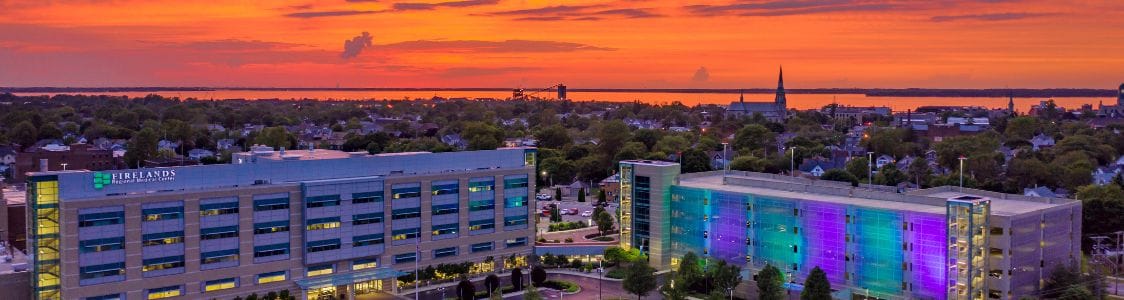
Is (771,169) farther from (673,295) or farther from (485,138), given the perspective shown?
(673,295)

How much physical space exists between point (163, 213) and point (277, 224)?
7.57 m

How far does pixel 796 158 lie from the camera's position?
6033 inches

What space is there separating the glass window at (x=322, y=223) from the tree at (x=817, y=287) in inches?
1271

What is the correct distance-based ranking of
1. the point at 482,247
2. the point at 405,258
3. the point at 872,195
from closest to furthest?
the point at 872,195 → the point at 405,258 → the point at 482,247

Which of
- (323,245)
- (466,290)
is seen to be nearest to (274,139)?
(323,245)

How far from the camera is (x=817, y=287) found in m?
59.6

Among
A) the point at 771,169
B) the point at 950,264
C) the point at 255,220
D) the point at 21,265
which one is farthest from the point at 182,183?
the point at 771,169

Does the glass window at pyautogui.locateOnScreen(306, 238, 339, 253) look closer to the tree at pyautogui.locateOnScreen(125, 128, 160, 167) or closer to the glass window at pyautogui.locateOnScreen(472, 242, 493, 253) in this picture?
the glass window at pyautogui.locateOnScreen(472, 242, 493, 253)

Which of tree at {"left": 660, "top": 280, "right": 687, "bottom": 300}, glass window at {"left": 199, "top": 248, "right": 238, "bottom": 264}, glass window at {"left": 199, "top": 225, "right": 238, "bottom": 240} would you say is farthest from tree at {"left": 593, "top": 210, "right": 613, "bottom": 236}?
glass window at {"left": 199, "top": 225, "right": 238, "bottom": 240}

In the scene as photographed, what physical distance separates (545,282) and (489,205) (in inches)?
319

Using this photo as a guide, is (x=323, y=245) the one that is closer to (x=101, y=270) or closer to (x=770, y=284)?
(x=101, y=270)

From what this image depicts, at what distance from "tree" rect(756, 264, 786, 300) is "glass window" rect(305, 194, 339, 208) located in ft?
97.8

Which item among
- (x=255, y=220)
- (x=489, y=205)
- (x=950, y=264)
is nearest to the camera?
(x=950, y=264)

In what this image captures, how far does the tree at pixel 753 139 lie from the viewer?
605 feet
